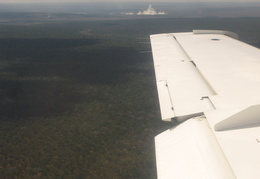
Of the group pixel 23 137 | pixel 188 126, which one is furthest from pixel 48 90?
pixel 188 126

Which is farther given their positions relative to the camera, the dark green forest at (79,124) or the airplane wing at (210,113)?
the dark green forest at (79,124)

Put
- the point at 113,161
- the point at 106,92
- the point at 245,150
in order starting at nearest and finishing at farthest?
the point at 245,150
the point at 113,161
the point at 106,92

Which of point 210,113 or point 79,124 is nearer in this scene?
point 210,113

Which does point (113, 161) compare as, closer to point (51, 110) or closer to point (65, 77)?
point (51, 110)

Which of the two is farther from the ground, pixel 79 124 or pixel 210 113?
pixel 210 113

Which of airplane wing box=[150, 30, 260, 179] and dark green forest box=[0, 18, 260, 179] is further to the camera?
dark green forest box=[0, 18, 260, 179]

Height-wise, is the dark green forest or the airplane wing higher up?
the airplane wing

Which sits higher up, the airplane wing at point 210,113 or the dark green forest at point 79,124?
the airplane wing at point 210,113

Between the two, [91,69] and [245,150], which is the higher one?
[245,150]
